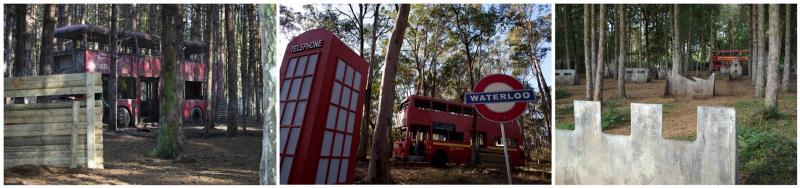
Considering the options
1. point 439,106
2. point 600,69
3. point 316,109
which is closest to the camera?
point 316,109

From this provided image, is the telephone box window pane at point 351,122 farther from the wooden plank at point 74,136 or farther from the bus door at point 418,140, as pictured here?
the wooden plank at point 74,136

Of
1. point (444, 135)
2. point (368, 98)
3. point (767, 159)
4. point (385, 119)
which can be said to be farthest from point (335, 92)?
point (767, 159)

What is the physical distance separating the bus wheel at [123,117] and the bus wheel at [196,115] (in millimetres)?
1458

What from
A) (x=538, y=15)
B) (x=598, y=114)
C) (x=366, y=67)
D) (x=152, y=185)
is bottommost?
(x=152, y=185)

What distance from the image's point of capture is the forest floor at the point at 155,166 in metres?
5.23

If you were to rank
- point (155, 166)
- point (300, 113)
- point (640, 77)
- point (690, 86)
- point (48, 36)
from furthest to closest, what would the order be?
point (640, 77) → point (690, 86) → point (48, 36) → point (155, 166) → point (300, 113)

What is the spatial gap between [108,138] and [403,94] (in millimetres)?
4736

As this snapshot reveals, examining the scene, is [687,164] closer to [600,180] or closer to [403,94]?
[600,180]

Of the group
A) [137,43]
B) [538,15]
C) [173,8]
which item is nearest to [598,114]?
[538,15]

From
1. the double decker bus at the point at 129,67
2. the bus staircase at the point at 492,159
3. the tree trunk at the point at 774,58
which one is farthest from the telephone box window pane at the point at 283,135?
the double decker bus at the point at 129,67

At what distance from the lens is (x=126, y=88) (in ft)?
33.6

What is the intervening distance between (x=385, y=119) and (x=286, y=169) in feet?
3.73

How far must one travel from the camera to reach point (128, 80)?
1025cm

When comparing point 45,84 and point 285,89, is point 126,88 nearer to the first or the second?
point 45,84
